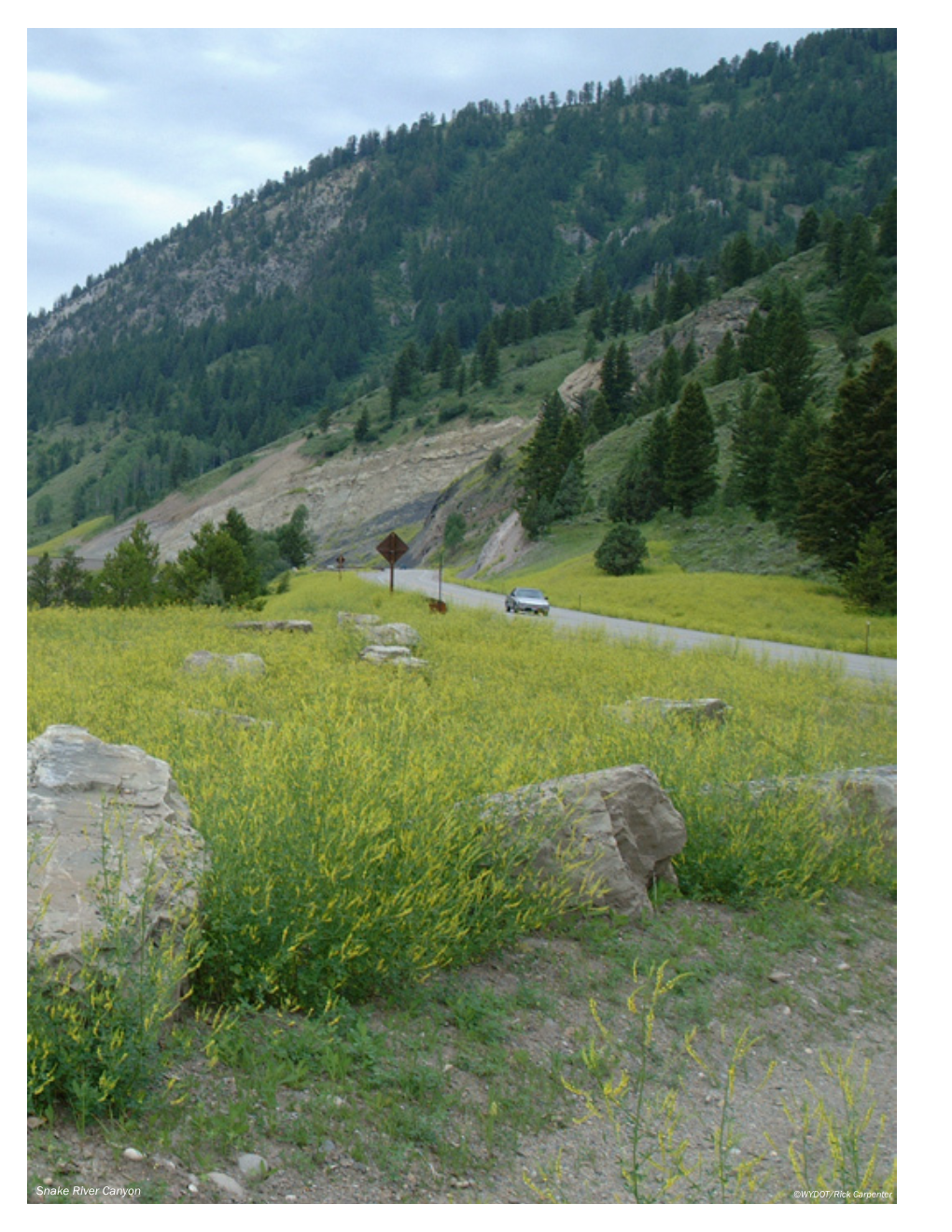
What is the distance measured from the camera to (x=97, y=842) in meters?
3.93

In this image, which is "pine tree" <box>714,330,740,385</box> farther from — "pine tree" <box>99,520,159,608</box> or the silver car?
"pine tree" <box>99,520,159,608</box>

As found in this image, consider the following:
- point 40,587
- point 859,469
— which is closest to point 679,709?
point 40,587

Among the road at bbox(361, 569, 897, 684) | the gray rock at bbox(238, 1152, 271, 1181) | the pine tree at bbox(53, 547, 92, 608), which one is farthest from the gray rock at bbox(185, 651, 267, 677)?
the pine tree at bbox(53, 547, 92, 608)

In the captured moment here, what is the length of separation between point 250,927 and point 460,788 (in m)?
2.03

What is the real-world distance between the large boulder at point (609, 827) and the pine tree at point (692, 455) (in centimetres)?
5304

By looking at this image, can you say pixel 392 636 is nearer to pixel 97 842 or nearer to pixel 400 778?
pixel 400 778

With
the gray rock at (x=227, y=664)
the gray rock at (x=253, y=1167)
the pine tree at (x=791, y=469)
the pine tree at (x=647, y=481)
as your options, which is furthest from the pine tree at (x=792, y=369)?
the gray rock at (x=253, y=1167)

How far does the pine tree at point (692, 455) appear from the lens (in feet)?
186

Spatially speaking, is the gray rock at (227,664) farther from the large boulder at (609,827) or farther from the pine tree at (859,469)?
the pine tree at (859,469)

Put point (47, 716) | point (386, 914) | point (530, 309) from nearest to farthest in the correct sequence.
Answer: point (386, 914) < point (47, 716) < point (530, 309)
